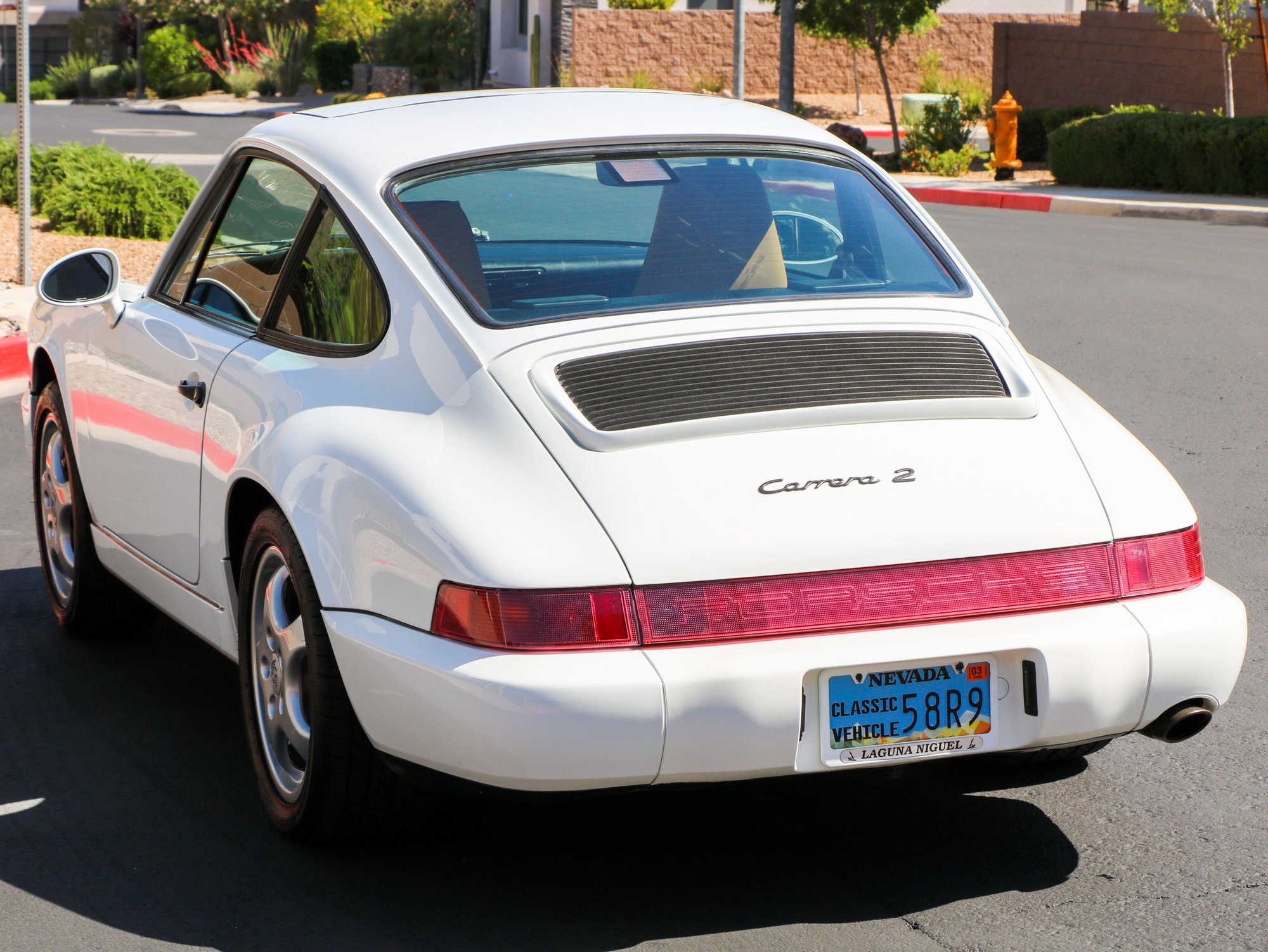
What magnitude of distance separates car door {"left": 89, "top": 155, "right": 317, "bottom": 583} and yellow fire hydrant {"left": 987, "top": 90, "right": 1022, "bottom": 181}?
2034cm

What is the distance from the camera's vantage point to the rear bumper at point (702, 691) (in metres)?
3.25

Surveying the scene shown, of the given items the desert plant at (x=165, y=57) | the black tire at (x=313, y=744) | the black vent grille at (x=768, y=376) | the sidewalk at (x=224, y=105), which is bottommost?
the black tire at (x=313, y=744)

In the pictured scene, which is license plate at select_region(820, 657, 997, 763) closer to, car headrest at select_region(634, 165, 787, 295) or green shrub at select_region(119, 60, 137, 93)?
car headrest at select_region(634, 165, 787, 295)

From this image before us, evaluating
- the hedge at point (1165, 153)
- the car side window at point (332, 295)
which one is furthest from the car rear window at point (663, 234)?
the hedge at point (1165, 153)

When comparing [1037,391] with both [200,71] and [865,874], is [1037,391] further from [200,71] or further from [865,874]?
[200,71]

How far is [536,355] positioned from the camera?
3.69 meters

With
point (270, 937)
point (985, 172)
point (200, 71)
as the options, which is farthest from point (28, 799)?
point (200, 71)

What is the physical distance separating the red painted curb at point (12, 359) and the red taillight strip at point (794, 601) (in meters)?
8.10

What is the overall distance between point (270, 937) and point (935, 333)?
1.94 meters

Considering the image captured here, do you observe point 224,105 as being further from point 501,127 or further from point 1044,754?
point 1044,754

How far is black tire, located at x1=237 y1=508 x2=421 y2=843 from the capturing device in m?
3.69

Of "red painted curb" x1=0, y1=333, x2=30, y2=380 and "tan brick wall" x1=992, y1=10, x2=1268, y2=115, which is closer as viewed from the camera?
"red painted curb" x1=0, y1=333, x2=30, y2=380

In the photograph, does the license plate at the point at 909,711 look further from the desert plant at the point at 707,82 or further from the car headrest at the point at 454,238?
the desert plant at the point at 707,82

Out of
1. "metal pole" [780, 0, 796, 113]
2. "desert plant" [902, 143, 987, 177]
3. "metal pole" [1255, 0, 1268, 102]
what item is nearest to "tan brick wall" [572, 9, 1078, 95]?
"metal pole" [780, 0, 796, 113]
